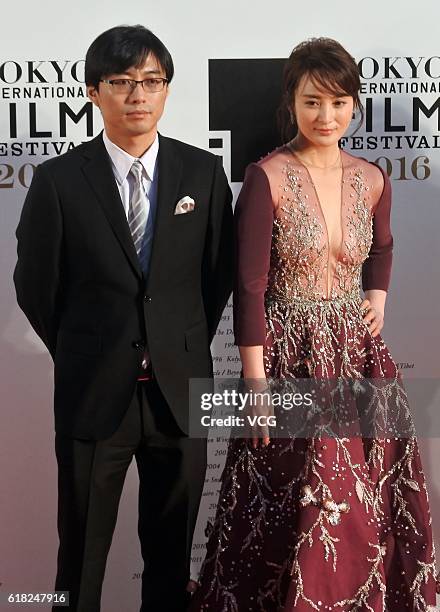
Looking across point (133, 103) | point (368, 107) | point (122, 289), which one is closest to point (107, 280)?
point (122, 289)

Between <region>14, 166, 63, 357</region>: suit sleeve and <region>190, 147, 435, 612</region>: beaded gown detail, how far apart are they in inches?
18.7

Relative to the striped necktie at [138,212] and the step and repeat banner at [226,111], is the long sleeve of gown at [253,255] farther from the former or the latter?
the step and repeat banner at [226,111]

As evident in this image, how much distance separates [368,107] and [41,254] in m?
1.15

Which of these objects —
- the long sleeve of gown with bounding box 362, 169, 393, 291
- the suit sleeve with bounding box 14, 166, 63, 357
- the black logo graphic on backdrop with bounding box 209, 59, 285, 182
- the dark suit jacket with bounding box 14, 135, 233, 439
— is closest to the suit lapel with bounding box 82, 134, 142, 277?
the dark suit jacket with bounding box 14, 135, 233, 439

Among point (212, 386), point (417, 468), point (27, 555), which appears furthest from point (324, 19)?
point (27, 555)

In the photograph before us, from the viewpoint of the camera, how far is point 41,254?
2.48m

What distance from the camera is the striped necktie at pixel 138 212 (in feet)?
8.12

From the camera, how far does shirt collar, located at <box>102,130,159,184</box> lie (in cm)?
249

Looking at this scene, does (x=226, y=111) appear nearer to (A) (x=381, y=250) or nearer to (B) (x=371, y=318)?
(A) (x=381, y=250)

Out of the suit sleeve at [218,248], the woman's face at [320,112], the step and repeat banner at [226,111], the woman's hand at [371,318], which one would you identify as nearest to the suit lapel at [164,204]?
the suit sleeve at [218,248]

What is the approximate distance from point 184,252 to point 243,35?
83cm

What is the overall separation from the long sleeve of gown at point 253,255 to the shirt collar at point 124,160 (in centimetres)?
26

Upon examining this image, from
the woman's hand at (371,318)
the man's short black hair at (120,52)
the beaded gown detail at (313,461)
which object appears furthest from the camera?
the woman's hand at (371,318)

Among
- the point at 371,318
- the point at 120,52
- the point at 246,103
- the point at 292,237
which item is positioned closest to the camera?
the point at 120,52
